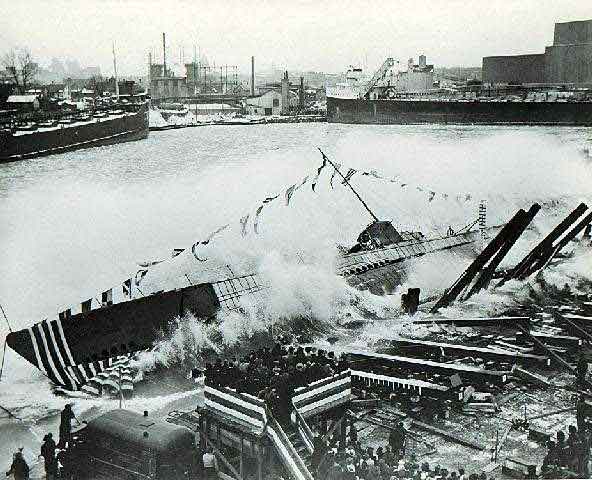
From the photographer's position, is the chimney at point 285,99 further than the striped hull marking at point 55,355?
Yes

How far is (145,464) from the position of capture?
2.51 meters

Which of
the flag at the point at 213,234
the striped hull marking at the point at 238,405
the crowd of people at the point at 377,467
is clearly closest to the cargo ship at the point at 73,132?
the flag at the point at 213,234

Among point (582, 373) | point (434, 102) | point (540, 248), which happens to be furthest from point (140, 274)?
point (540, 248)

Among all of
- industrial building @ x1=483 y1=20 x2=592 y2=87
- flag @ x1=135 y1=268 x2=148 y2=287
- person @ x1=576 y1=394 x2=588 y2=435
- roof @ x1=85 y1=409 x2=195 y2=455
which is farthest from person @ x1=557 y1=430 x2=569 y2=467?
flag @ x1=135 y1=268 x2=148 y2=287

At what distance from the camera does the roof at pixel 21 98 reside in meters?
3.04

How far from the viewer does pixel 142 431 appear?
8.28 ft

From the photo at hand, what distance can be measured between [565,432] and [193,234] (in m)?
2.18

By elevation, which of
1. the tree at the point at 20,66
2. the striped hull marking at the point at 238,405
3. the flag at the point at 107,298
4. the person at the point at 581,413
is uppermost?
the tree at the point at 20,66

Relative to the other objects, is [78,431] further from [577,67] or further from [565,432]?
[577,67]

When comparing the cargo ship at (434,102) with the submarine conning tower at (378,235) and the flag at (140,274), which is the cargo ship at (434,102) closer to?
the submarine conning tower at (378,235)

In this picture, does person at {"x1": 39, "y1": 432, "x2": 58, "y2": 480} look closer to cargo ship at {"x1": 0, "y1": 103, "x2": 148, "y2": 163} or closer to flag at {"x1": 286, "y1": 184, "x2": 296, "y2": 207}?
cargo ship at {"x1": 0, "y1": 103, "x2": 148, "y2": 163}

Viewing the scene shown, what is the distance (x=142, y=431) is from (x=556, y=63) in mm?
3166

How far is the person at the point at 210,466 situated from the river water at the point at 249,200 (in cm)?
63

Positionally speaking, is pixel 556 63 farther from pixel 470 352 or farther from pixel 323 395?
pixel 323 395
